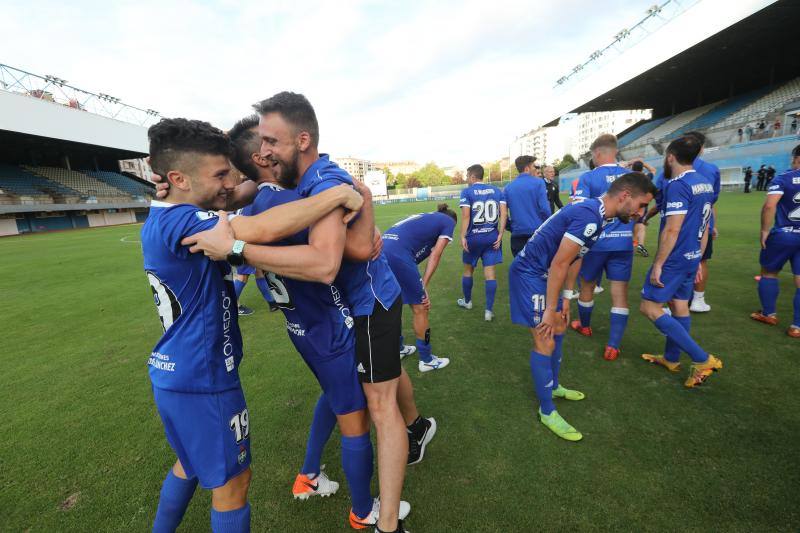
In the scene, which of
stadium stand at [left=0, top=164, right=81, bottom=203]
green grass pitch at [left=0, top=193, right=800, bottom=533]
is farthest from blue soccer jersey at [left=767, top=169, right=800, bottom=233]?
stadium stand at [left=0, top=164, right=81, bottom=203]

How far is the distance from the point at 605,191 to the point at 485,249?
76.7 inches

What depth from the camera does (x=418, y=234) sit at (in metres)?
4.31

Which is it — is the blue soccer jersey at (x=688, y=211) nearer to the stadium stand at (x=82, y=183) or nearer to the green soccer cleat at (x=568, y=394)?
the green soccer cleat at (x=568, y=394)

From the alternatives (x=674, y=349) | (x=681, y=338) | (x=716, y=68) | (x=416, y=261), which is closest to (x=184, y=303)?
(x=416, y=261)

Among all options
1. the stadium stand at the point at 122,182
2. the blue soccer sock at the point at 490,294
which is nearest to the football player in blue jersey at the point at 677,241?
the blue soccer sock at the point at 490,294

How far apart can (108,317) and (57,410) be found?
367 cm

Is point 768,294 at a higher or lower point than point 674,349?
higher

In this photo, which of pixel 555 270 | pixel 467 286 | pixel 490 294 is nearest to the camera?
pixel 555 270

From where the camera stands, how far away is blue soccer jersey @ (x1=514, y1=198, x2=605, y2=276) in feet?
9.26

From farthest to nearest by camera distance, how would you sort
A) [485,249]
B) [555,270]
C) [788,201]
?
[485,249] → [788,201] → [555,270]

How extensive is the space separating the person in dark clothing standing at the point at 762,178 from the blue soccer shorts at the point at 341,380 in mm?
29966

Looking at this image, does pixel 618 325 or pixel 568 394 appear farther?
pixel 618 325

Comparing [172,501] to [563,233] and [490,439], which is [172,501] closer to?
[490,439]

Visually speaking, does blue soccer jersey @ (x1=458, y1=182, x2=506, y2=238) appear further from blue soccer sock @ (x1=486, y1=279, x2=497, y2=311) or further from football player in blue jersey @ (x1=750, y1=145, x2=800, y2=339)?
football player in blue jersey @ (x1=750, y1=145, x2=800, y2=339)
